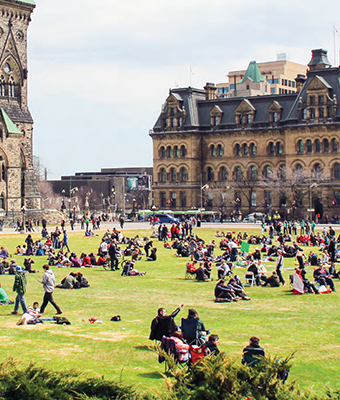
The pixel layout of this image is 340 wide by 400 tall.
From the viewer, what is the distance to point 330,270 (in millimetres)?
36969

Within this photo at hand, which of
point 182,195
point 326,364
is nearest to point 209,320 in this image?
point 326,364

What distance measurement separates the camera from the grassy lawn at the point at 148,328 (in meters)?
20.5

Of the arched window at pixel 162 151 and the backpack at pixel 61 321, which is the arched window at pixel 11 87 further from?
the backpack at pixel 61 321

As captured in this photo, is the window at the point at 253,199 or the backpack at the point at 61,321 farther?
the window at the point at 253,199

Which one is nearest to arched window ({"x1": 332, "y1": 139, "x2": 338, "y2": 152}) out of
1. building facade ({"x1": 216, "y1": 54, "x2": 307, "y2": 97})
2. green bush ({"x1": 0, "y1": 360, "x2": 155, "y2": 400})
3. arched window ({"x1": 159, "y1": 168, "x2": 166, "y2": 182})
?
arched window ({"x1": 159, "y1": 168, "x2": 166, "y2": 182})

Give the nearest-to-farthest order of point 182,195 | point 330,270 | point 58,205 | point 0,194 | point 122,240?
point 330,270 < point 122,240 < point 0,194 < point 182,195 < point 58,205

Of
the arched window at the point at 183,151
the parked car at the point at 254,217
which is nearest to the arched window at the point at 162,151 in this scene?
the arched window at the point at 183,151

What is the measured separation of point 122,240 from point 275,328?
34231 mm

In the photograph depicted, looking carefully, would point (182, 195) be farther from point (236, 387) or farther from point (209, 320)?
point (236, 387)

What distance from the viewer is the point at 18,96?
104 m

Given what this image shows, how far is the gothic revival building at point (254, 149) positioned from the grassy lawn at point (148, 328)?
62.0 m

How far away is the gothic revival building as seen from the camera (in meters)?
99.6

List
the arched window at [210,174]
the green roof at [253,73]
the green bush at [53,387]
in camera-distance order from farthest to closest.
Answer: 1. the green roof at [253,73]
2. the arched window at [210,174]
3. the green bush at [53,387]

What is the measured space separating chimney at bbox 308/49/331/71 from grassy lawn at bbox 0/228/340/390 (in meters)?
69.2
